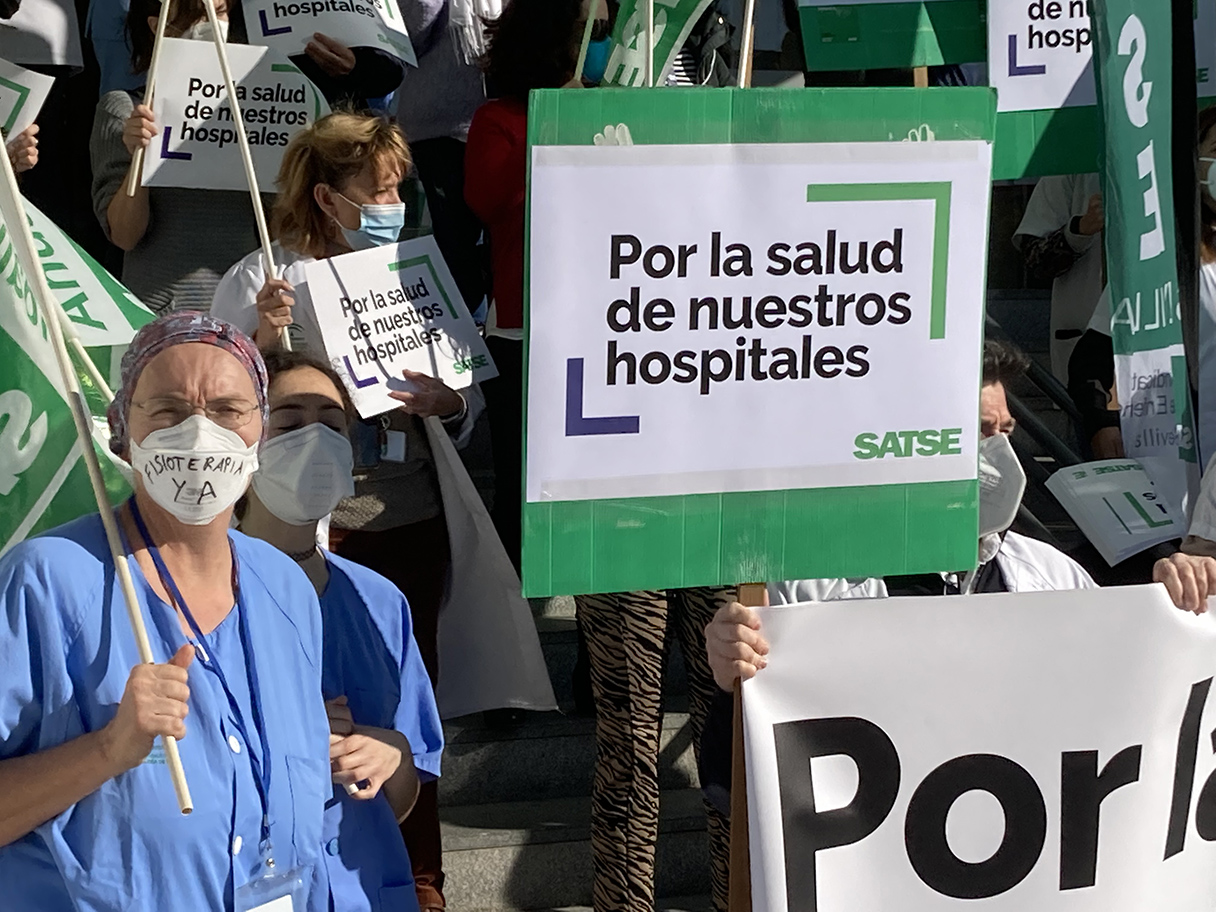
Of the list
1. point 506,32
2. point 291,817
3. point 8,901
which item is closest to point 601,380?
point 291,817

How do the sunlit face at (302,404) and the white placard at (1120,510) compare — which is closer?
the sunlit face at (302,404)

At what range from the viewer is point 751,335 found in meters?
2.55

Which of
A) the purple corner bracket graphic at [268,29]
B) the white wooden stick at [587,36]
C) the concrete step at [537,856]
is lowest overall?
the concrete step at [537,856]

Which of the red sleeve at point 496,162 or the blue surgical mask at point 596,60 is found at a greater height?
the blue surgical mask at point 596,60

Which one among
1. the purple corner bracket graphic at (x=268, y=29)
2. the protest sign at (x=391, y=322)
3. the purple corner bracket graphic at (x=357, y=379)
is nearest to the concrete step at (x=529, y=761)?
the protest sign at (x=391, y=322)

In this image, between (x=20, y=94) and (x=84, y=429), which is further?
(x=20, y=94)

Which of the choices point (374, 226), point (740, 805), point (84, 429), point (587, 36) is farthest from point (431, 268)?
point (740, 805)

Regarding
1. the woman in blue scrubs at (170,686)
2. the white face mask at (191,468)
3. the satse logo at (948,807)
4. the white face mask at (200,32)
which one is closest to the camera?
the woman in blue scrubs at (170,686)

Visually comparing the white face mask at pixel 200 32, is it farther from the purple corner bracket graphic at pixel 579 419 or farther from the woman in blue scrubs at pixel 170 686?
the purple corner bracket graphic at pixel 579 419

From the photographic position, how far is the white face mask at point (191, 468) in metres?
2.29

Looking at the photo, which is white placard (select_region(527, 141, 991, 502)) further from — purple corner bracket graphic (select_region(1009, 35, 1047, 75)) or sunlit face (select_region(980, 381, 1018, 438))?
purple corner bracket graphic (select_region(1009, 35, 1047, 75))

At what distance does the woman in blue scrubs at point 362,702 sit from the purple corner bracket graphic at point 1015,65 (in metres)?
2.31

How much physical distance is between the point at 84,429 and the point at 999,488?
176 cm

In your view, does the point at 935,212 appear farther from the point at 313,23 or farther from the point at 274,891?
the point at 313,23
